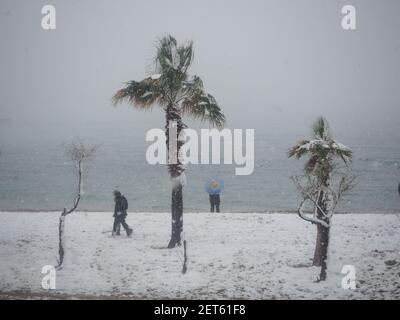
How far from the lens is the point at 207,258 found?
14453 mm

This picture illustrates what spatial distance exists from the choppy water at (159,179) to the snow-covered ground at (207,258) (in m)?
19.1

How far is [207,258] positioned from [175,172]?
309 centimetres

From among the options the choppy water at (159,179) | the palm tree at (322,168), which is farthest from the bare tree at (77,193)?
the choppy water at (159,179)

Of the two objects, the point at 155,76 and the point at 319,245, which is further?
the point at 155,76

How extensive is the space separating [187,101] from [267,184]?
42.8 meters

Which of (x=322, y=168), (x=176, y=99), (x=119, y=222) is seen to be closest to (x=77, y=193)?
(x=119, y=222)

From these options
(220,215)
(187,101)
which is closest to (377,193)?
→ (220,215)

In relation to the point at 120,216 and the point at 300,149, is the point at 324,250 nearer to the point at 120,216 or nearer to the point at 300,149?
the point at 300,149

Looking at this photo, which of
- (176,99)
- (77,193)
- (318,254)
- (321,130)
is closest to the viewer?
(321,130)

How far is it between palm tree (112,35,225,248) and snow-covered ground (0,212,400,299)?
62.6 inches

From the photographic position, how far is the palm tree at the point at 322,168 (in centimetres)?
1316

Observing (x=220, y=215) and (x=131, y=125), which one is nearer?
(x=220, y=215)
